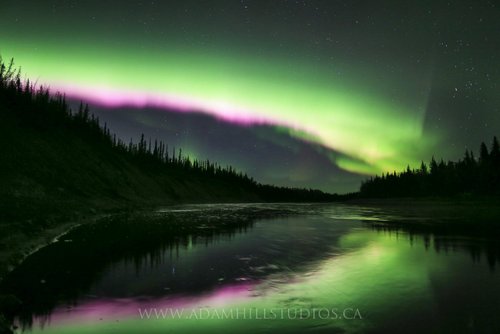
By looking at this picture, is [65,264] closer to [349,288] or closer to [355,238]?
[349,288]

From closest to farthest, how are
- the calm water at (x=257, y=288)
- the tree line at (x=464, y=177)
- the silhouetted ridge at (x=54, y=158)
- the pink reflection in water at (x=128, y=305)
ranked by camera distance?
the calm water at (x=257, y=288) < the pink reflection in water at (x=128, y=305) < the silhouetted ridge at (x=54, y=158) < the tree line at (x=464, y=177)

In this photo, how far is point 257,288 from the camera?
15203 millimetres

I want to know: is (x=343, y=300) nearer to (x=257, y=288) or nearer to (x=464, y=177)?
(x=257, y=288)

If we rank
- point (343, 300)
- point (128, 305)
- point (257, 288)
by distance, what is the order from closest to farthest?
point (128, 305) < point (343, 300) < point (257, 288)

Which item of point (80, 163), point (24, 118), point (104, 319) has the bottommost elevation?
point (104, 319)

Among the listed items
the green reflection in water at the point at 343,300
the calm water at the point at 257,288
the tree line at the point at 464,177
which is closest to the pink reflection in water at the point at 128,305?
the calm water at the point at 257,288

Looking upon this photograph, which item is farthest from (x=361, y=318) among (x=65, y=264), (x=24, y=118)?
(x=24, y=118)

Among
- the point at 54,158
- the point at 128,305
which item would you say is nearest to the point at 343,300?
the point at 128,305

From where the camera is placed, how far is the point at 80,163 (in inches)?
4547

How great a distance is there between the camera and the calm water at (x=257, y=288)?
1080cm

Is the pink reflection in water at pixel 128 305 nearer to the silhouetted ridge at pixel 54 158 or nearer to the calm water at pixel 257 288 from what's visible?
the calm water at pixel 257 288

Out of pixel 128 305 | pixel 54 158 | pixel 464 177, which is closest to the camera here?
pixel 128 305

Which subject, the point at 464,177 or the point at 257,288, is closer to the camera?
the point at 257,288

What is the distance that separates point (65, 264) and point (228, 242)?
43.2 feet
